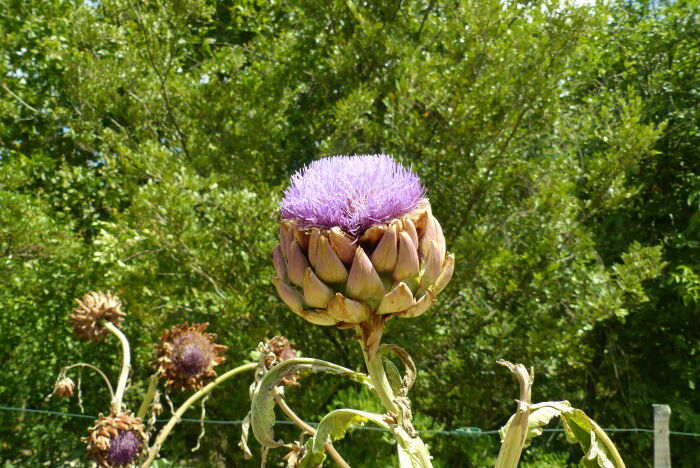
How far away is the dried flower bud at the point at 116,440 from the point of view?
144cm

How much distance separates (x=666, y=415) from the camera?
1.60 metres

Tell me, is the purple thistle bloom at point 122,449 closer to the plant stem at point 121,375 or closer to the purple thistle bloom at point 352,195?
the plant stem at point 121,375

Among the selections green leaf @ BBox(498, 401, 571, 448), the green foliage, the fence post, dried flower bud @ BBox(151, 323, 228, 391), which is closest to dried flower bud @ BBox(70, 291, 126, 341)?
dried flower bud @ BBox(151, 323, 228, 391)

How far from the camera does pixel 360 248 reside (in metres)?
0.89

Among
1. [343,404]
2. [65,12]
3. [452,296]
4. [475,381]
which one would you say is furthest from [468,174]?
[65,12]

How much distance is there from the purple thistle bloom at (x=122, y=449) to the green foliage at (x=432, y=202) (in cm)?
84

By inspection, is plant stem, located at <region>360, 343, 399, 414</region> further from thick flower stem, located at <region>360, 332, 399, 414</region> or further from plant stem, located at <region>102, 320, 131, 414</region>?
plant stem, located at <region>102, 320, 131, 414</region>

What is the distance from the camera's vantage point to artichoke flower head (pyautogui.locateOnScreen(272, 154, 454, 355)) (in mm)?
891

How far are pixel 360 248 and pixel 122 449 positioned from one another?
0.90m

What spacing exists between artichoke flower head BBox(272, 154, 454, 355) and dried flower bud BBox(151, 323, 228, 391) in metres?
0.74

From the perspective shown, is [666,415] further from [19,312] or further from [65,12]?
[65,12]

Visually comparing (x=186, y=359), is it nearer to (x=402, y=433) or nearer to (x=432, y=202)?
(x=402, y=433)

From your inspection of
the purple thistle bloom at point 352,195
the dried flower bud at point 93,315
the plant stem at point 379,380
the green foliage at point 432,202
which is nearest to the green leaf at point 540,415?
the plant stem at point 379,380

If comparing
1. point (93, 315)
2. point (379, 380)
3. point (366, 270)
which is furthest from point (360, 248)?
point (93, 315)
